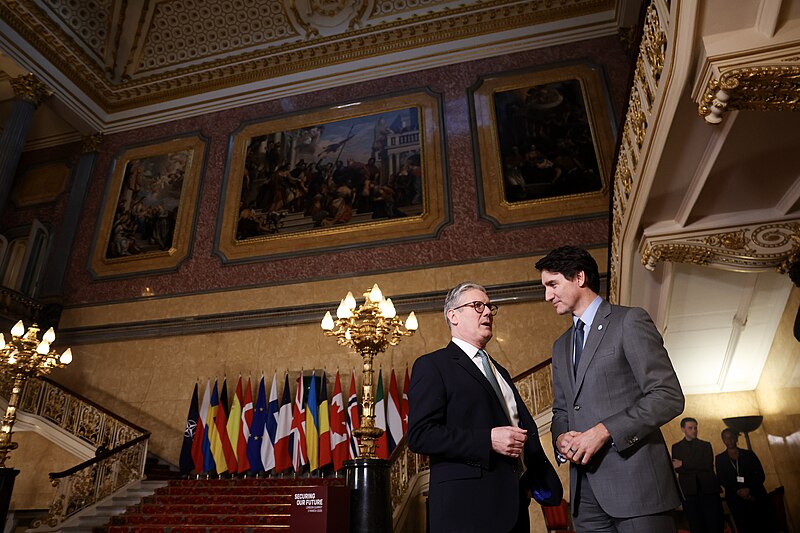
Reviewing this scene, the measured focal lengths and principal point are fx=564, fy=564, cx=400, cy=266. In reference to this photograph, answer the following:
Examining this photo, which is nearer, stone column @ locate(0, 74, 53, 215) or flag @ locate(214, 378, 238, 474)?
flag @ locate(214, 378, 238, 474)

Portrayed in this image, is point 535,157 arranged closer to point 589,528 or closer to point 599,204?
point 599,204

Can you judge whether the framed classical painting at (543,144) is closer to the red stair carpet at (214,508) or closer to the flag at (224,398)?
the flag at (224,398)

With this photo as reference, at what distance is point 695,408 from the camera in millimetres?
7605

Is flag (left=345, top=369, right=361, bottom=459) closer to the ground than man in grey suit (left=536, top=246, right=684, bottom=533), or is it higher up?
higher up

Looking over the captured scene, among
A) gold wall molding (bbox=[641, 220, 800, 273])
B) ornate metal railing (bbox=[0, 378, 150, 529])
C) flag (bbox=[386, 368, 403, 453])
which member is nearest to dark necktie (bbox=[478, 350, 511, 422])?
gold wall molding (bbox=[641, 220, 800, 273])

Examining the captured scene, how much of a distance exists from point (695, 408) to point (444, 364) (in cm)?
696

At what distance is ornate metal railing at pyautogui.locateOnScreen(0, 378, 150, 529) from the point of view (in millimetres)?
7703

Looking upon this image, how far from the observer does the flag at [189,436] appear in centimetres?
873

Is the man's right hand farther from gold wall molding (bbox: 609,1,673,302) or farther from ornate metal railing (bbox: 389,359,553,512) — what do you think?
ornate metal railing (bbox: 389,359,553,512)

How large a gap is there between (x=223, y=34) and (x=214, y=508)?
34.7ft

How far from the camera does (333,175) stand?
11.2 metres

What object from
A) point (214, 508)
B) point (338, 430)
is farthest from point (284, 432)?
point (214, 508)

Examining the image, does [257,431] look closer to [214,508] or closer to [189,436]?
[189,436]

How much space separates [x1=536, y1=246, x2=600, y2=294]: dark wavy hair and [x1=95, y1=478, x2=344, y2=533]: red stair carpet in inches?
178
